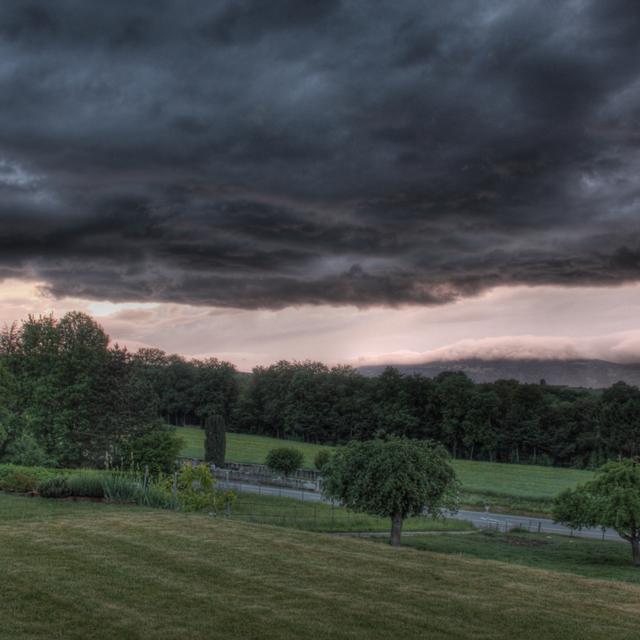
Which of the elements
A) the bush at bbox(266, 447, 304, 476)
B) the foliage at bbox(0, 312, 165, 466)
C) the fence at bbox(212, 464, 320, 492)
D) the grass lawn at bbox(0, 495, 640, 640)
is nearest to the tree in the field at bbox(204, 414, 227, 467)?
the fence at bbox(212, 464, 320, 492)

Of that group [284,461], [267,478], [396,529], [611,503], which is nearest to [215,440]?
[267,478]

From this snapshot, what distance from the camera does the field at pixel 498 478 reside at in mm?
68938

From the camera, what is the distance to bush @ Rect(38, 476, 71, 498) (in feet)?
77.7

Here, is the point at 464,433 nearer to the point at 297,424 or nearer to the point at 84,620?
the point at 297,424

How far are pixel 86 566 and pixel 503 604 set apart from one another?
744 cm

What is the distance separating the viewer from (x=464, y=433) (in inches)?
4857

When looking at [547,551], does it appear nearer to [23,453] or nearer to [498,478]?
[23,453]

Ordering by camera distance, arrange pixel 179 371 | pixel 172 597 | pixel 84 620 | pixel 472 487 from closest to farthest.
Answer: pixel 84 620 → pixel 172 597 → pixel 472 487 → pixel 179 371

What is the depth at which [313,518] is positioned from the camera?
4303 centimetres

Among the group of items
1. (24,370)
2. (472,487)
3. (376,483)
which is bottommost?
(472,487)

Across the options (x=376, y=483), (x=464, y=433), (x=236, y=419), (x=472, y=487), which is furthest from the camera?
(x=236, y=419)

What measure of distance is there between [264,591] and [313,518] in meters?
32.0

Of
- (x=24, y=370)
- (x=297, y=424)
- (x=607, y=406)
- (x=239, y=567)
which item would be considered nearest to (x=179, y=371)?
(x=297, y=424)

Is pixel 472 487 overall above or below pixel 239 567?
below
